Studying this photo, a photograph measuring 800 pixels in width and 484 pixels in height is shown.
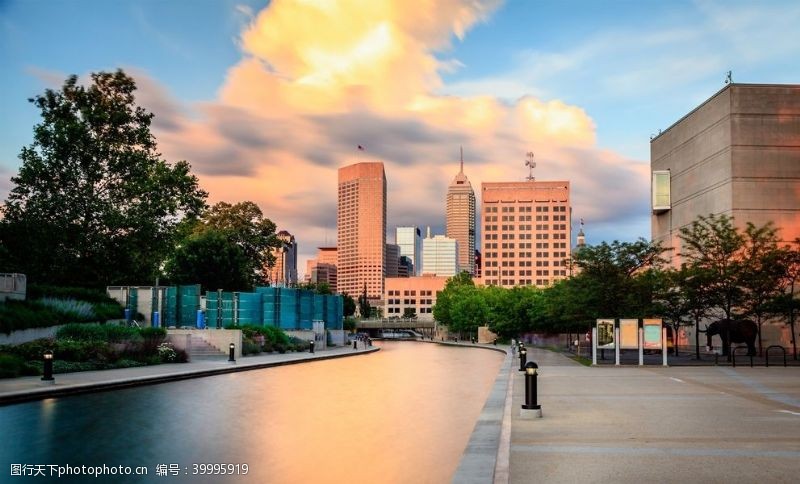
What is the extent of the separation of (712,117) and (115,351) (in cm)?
5643

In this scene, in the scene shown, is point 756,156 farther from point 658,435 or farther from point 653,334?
point 658,435

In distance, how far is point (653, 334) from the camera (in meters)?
37.3

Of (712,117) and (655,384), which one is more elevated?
(712,117)

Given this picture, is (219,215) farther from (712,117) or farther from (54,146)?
(712,117)

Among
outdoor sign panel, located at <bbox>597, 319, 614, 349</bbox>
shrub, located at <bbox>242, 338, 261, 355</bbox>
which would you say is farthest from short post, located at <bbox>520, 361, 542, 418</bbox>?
shrub, located at <bbox>242, 338, 261, 355</bbox>

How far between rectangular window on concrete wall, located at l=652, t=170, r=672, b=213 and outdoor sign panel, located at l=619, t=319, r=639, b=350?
1723 inches

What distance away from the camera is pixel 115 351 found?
33406mm

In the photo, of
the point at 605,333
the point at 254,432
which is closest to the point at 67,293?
the point at 605,333

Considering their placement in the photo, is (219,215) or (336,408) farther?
(219,215)

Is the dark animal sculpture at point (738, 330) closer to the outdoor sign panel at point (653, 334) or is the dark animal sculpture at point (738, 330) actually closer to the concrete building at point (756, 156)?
the outdoor sign panel at point (653, 334)

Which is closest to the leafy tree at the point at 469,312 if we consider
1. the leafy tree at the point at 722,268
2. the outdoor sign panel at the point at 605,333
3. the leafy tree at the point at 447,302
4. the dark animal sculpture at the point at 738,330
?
the leafy tree at the point at 447,302

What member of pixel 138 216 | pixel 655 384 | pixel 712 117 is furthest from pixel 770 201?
pixel 138 216

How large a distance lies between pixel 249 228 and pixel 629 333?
218 ft

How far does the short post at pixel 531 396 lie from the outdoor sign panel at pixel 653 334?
23.3 metres
